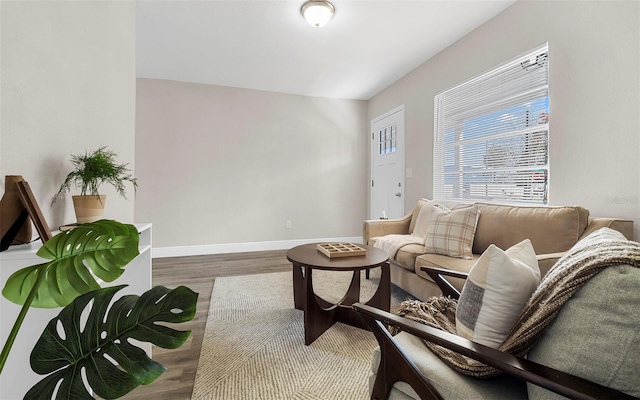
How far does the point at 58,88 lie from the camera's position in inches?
51.1

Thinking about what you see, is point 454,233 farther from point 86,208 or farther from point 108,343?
point 86,208

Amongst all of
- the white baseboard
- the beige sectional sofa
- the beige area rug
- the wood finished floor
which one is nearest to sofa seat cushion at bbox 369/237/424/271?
the beige sectional sofa

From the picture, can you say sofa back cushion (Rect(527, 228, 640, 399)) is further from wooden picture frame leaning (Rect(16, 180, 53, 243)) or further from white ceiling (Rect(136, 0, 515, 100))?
white ceiling (Rect(136, 0, 515, 100))

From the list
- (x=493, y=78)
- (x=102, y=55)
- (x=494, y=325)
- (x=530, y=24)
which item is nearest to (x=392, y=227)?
(x=493, y=78)

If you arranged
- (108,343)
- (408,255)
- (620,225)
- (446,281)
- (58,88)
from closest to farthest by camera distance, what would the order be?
(108,343), (58,88), (446,281), (620,225), (408,255)

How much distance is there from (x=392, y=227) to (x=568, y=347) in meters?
2.55

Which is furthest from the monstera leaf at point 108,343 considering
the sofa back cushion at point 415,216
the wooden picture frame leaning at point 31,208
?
the sofa back cushion at point 415,216

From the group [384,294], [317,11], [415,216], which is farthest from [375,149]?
[384,294]

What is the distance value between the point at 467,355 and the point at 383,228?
2424mm

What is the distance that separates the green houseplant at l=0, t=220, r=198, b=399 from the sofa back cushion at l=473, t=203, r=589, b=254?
213 centimetres

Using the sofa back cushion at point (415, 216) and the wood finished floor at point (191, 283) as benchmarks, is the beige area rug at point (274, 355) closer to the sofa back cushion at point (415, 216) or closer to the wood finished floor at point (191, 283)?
the wood finished floor at point (191, 283)

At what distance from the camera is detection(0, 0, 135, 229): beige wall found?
3.46 ft

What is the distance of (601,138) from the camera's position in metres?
1.87

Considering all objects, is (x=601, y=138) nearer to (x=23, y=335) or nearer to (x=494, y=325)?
(x=494, y=325)
